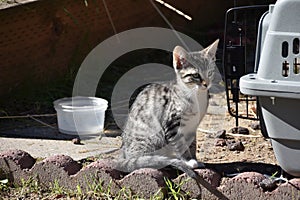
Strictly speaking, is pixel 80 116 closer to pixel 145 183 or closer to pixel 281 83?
pixel 145 183

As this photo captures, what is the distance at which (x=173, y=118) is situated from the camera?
377cm

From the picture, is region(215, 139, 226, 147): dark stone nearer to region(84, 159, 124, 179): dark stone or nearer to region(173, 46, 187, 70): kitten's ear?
region(173, 46, 187, 70): kitten's ear

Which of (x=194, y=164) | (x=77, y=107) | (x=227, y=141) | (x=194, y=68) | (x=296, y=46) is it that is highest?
(x=296, y=46)

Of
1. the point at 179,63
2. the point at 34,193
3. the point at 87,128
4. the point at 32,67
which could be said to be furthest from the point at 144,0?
the point at 34,193

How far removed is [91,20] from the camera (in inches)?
233

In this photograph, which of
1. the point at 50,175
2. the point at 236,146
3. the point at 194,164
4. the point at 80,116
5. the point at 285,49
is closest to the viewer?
the point at 285,49

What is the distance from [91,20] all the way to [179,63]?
218 cm

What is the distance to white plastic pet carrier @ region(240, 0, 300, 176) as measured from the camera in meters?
3.22

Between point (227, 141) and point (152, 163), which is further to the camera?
point (227, 141)

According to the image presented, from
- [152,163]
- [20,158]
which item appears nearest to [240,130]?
[152,163]

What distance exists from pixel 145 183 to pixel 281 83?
2.84 ft

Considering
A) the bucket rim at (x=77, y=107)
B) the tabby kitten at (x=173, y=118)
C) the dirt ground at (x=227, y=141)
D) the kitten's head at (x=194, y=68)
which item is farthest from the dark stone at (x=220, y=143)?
the bucket rim at (x=77, y=107)

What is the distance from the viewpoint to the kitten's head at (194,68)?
383cm

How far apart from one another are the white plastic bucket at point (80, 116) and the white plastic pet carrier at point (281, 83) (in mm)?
1476
